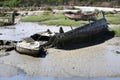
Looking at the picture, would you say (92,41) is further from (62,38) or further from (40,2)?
(40,2)

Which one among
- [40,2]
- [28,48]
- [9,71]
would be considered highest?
[28,48]

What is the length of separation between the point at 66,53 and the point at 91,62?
3.49 meters

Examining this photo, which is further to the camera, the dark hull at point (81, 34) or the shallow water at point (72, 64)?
the dark hull at point (81, 34)

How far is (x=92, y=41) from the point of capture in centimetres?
3244

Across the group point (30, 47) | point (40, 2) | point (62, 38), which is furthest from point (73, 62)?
point (40, 2)

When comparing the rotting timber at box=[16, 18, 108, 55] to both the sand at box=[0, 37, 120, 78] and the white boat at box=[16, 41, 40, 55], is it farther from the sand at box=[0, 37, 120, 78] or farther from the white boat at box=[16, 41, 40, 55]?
the sand at box=[0, 37, 120, 78]

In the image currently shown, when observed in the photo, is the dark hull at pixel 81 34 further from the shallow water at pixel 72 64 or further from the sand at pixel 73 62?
the shallow water at pixel 72 64

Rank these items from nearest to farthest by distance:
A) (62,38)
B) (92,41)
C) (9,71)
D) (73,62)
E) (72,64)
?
1. (9,71)
2. (72,64)
3. (73,62)
4. (62,38)
5. (92,41)

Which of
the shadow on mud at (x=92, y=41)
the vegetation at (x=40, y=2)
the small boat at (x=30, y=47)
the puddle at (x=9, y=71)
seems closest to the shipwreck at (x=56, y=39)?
the small boat at (x=30, y=47)

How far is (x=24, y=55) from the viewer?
87.1 feet

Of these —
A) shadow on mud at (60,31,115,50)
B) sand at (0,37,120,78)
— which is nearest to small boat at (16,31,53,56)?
sand at (0,37,120,78)

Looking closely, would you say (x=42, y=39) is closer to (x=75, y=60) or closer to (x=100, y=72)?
(x=75, y=60)

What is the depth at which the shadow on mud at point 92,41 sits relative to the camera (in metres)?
29.4

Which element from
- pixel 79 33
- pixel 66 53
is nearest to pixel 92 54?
pixel 66 53
